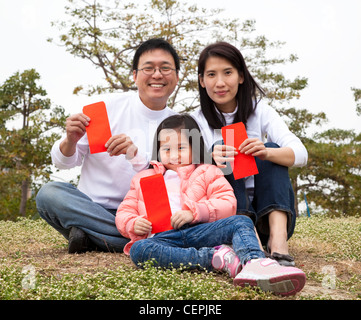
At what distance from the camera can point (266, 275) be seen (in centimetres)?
238

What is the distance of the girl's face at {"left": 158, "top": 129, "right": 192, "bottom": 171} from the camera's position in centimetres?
332

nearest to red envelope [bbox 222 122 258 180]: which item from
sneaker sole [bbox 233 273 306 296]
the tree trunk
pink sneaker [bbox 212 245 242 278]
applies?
pink sneaker [bbox 212 245 242 278]

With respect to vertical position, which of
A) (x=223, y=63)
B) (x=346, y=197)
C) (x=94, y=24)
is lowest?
(x=346, y=197)

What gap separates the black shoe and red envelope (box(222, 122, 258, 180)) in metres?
1.36

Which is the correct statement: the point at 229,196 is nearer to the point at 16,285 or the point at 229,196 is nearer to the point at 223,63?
the point at 223,63

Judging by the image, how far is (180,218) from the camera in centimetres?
296

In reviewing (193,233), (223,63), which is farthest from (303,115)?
(193,233)

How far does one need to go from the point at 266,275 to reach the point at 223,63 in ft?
5.72

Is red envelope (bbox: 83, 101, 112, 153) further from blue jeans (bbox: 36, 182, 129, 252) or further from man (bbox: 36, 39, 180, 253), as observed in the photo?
blue jeans (bbox: 36, 182, 129, 252)

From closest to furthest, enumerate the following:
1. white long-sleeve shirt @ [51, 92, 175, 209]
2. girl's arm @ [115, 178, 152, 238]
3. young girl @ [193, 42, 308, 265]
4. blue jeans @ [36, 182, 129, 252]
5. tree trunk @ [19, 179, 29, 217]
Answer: girl's arm @ [115, 178, 152, 238], young girl @ [193, 42, 308, 265], blue jeans @ [36, 182, 129, 252], white long-sleeve shirt @ [51, 92, 175, 209], tree trunk @ [19, 179, 29, 217]

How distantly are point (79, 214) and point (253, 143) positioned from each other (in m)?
1.47

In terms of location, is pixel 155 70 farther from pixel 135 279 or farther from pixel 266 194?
pixel 135 279
